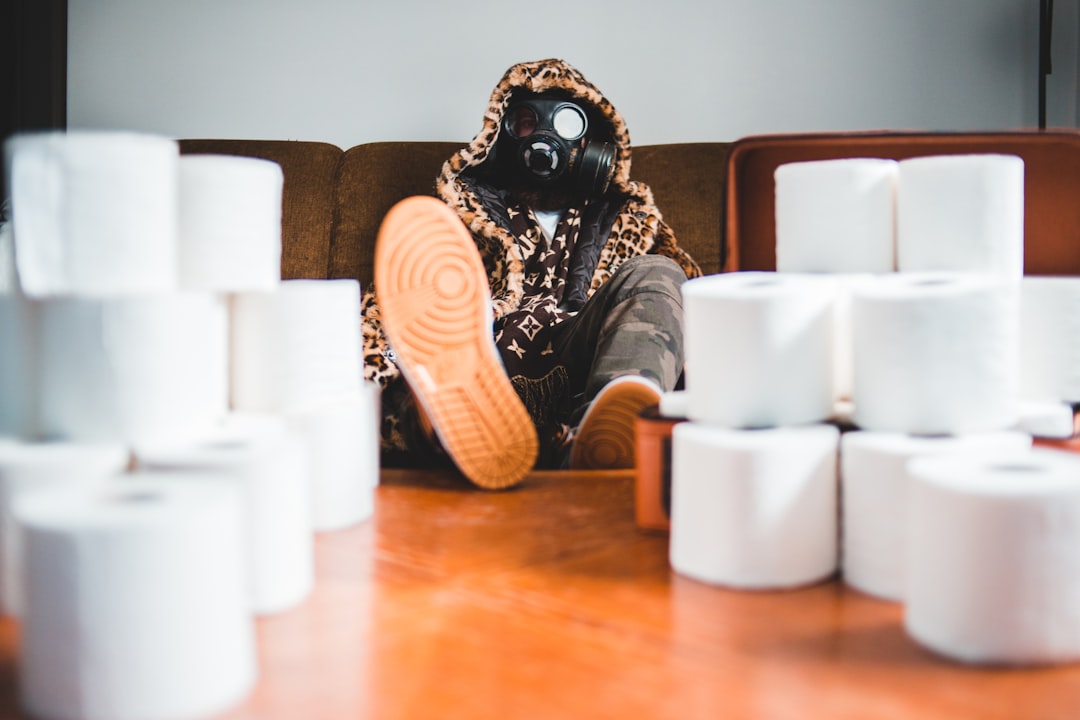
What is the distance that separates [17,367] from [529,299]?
1.51 meters

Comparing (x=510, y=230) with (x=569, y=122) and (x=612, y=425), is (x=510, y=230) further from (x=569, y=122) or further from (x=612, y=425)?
(x=612, y=425)

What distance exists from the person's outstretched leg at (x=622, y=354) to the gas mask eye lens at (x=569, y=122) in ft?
2.21

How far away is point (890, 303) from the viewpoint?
0.80 meters

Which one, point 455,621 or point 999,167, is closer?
point 455,621

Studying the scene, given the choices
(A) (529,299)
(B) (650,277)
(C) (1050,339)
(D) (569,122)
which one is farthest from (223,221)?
(D) (569,122)

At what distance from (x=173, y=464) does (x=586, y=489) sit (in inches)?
21.2

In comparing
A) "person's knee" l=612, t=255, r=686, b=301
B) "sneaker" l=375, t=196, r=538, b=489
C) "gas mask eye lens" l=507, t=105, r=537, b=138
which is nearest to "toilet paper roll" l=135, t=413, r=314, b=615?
"sneaker" l=375, t=196, r=538, b=489

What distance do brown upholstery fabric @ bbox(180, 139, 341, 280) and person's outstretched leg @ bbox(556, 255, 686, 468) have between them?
94 centimetres

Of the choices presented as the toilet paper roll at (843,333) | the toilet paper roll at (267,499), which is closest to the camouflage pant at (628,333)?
the toilet paper roll at (843,333)

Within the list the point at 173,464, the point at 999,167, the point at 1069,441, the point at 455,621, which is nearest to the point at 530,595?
the point at 455,621

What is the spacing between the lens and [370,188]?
101 inches

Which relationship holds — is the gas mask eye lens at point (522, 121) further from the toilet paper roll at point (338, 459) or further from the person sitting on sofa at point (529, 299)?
the toilet paper roll at point (338, 459)

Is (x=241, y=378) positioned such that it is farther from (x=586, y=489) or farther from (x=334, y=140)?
(x=334, y=140)

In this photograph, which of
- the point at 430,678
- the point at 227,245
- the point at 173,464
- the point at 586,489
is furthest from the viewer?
the point at 586,489
